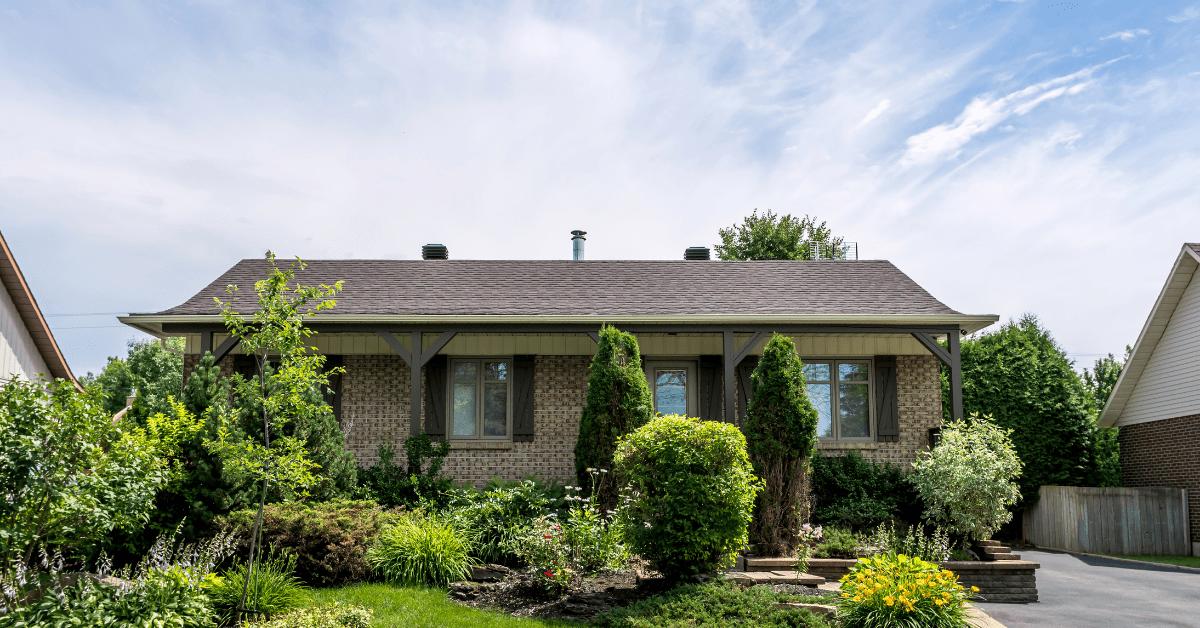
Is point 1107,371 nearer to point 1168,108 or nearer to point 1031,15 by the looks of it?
point 1168,108

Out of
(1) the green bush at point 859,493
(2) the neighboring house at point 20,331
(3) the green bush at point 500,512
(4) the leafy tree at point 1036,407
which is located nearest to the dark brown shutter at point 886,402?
(1) the green bush at point 859,493

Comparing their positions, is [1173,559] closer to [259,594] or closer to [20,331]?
[259,594]

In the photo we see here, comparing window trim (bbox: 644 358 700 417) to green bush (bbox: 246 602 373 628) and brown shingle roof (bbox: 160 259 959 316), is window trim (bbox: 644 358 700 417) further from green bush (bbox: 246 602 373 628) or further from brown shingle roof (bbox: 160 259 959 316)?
green bush (bbox: 246 602 373 628)

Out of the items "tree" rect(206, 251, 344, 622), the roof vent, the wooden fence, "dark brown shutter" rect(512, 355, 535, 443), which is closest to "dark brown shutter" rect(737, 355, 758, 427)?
"dark brown shutter" rect(512, 355, 535, 443)

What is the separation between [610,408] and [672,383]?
10.2 feet

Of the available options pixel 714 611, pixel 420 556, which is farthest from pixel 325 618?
pixel 714 611

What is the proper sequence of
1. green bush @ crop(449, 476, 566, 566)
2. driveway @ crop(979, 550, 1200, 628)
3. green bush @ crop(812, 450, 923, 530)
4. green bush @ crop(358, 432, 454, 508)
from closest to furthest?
driveway @ crop(979, 550, 1200, 628) → green bush @ crop(449, 476, 566, 566) → green bush @ crop(358, 432, 454, 508) → green bush @ crop(812, 450, 923, 530)

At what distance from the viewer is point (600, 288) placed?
14.4 meters

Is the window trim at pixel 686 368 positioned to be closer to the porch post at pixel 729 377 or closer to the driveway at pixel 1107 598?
the porch post at pixel 729 377

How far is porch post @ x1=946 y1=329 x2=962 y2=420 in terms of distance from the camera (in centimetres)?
1218

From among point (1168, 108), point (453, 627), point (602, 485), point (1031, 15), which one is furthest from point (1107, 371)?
point (453, 627)

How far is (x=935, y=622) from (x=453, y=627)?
13.7 feet

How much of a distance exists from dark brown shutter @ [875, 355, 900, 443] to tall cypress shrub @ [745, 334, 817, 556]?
143 inches

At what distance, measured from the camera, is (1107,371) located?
28.7 m
